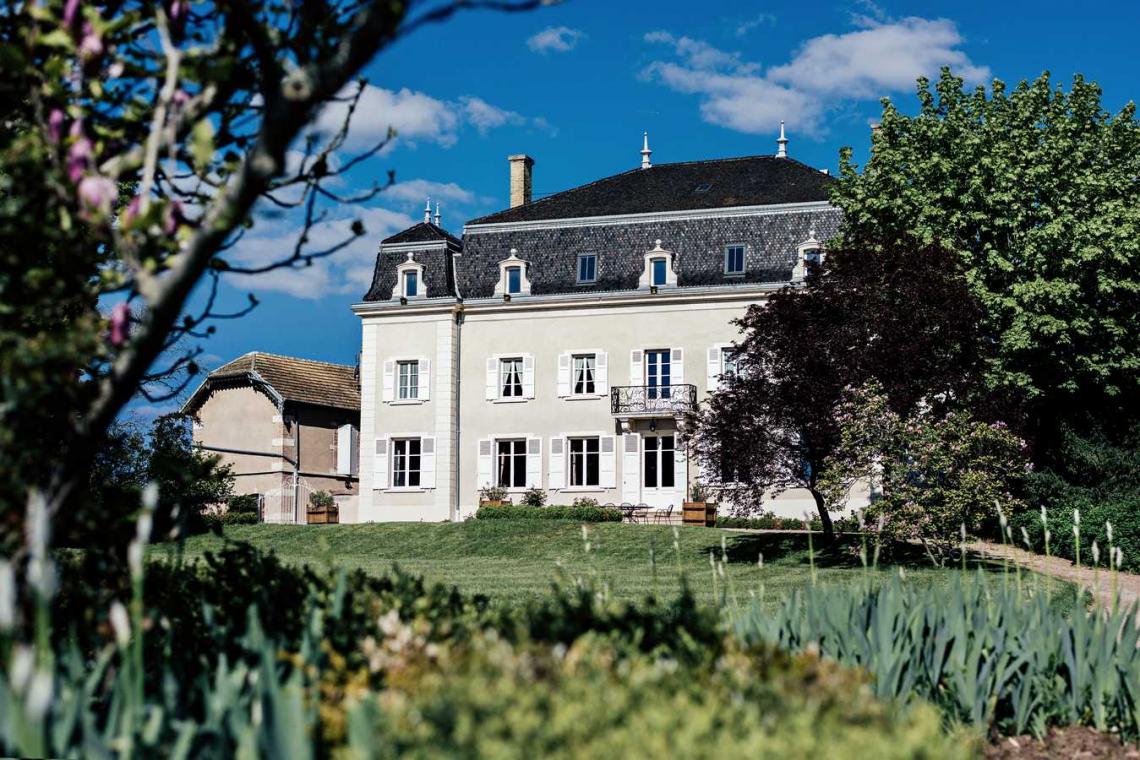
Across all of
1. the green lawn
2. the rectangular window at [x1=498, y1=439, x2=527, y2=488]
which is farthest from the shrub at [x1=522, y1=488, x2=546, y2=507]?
the green lawn

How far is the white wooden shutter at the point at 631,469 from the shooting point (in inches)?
1332

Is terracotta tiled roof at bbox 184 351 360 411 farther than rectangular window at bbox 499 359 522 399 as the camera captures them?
Yes

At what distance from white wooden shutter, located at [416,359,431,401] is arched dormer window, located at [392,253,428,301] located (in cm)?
215

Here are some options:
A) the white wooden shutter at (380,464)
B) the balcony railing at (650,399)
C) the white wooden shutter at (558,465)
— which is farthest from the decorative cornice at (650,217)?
the white wooden shutter at (380,464)

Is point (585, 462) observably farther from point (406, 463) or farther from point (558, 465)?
point (406, 463)

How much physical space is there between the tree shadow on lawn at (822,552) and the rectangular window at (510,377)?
42.3ft

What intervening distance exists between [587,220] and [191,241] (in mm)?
32197

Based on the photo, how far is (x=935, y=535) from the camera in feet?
57.0

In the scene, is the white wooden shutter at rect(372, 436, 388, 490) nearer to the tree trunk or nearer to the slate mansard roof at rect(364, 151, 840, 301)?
the slate mansard roof at rect(364, 151, 840, 301)

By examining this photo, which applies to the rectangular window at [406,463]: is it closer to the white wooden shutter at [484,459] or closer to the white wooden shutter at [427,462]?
the white wooden shutter at [427,462]

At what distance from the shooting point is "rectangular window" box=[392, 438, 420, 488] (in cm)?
3581

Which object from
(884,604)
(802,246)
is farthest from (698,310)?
(884,604)

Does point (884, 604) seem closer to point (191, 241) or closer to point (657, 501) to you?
point (191, 241)

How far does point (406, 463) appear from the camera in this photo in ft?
118
